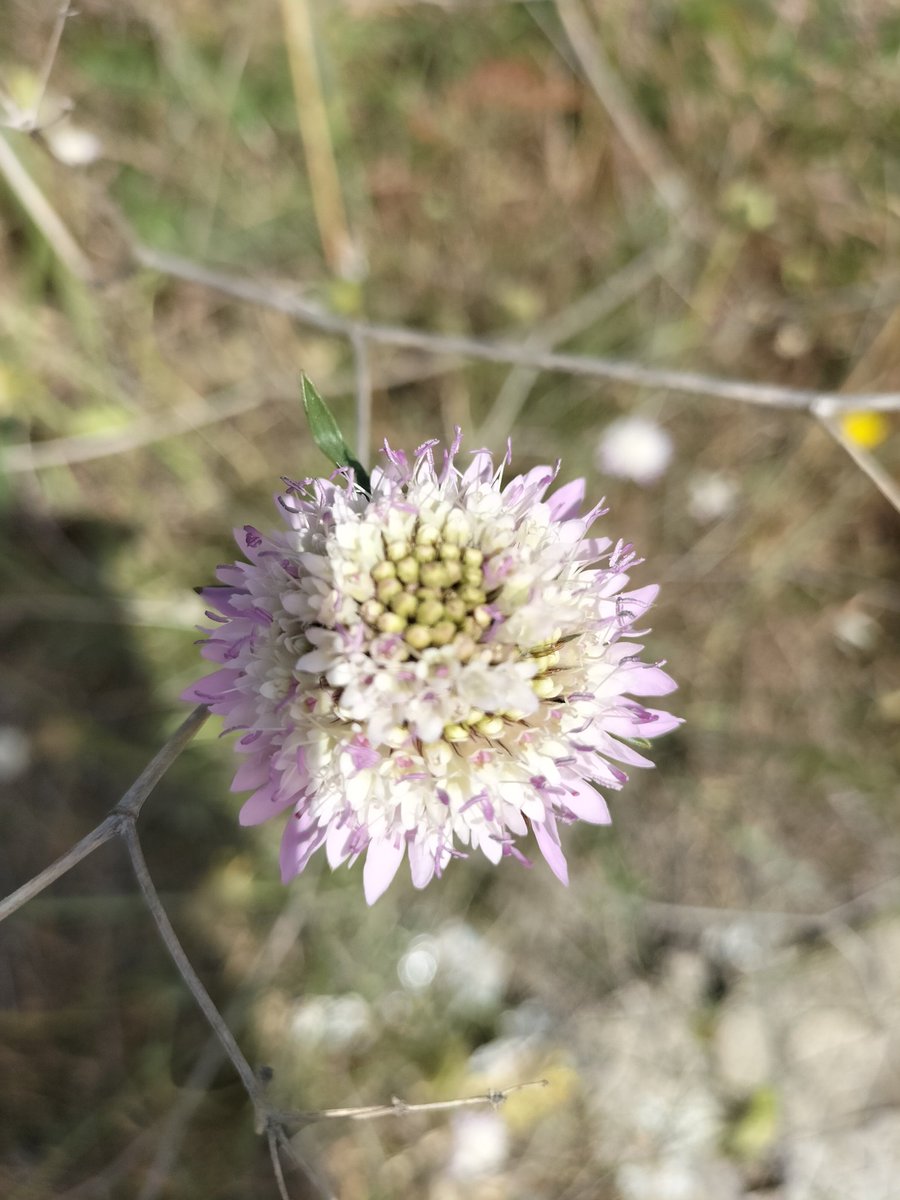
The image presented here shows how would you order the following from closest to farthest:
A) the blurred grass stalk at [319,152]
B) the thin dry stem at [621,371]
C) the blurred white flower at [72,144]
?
the thin dry stem at [621,371] < the blurred white flower at [72,144] < the blurred grass stalk at [319,152]

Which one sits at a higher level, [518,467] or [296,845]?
[518,467]

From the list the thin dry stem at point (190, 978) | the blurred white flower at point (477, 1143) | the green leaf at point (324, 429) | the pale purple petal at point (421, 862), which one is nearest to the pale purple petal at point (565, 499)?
the green leaf at point (324, 429)

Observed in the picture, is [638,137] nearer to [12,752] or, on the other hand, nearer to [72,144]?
[72,144]

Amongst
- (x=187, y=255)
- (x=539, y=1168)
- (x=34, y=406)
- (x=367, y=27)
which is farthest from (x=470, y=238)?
(x=539, y=1168)

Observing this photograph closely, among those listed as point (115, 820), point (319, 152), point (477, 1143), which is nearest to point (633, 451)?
point (319, 152)

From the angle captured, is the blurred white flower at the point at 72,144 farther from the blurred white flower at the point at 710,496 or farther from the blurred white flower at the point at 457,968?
the blurred white flower at the point at 457,968

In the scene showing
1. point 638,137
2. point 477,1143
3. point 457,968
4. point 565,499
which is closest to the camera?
point 565,499
